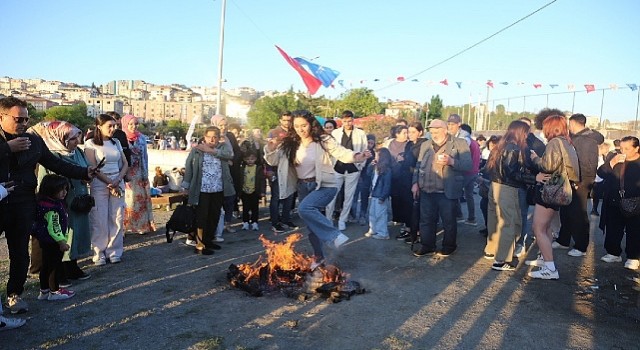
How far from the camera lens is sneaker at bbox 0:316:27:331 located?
12.3ft

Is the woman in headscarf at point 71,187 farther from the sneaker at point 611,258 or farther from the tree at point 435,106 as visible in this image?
the tree at point 435,106

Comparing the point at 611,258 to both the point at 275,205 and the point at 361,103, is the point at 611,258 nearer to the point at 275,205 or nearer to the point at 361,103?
the point at 275,205

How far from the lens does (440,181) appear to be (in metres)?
6.48

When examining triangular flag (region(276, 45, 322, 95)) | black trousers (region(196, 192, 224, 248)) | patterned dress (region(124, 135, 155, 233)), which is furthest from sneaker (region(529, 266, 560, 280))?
triangular flag (region(276, 45, 322, 95))

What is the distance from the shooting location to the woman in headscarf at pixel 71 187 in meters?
5.22

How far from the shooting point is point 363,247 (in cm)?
711

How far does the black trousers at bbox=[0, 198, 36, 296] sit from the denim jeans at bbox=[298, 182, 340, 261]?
2.65 m

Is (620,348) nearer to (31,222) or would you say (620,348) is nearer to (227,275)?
(227,275)

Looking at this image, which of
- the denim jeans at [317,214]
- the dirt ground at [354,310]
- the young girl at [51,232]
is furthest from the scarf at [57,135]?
the denim jeans at [317,214]

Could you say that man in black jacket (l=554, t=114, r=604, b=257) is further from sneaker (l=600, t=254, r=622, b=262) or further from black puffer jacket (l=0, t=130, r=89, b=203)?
black puffer jacket (l=0, t=130, r=89, b=203)

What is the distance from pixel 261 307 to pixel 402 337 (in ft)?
4.65

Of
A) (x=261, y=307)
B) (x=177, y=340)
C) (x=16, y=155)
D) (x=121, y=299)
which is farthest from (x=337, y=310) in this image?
(x=16, y=155)

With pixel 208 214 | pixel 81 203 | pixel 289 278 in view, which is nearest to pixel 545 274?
pixel 289 278

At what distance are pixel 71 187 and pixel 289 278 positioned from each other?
2791mm
